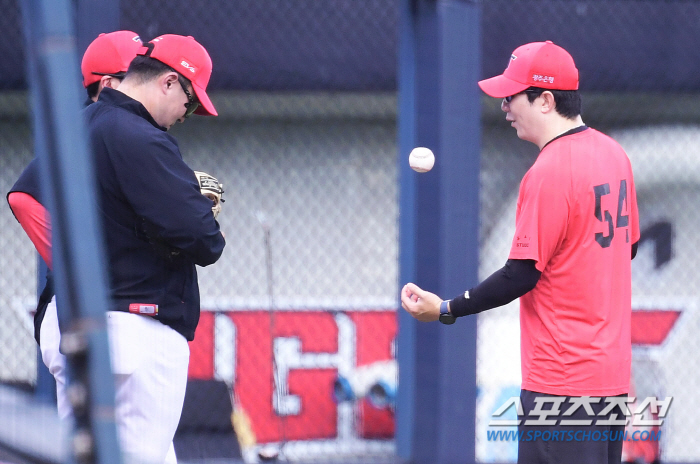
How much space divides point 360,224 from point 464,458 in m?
2.58

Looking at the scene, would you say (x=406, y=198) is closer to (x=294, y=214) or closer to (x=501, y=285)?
(x=501, y=285)

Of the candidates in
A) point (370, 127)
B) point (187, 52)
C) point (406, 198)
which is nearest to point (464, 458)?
point (406, 198)

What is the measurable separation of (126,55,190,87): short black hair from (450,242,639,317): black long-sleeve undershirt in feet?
3.70

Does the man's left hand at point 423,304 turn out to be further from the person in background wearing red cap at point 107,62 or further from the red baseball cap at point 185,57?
the person in background wearing red cap at point 107,62

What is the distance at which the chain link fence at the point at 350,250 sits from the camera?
15.0 feet

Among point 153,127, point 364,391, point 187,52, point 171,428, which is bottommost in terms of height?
point 364,391

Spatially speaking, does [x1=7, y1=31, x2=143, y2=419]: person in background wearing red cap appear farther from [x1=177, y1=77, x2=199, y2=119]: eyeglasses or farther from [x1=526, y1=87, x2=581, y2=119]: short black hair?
[x1=526, y1=87, x2=581, y2=119]: short black hair

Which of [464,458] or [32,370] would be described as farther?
[32,370]

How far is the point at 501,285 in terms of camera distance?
2074mm

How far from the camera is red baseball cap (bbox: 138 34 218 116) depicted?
2.26 m

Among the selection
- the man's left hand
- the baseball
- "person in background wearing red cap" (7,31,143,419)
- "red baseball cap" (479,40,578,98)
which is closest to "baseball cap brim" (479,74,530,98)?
"red baseball cap" (479,40,578,98)

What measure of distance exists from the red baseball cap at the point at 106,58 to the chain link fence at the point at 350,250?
1.85 meters

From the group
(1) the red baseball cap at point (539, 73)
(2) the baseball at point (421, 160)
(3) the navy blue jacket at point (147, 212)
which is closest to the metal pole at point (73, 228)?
(3) the navy blue jacket at point (147, 212)

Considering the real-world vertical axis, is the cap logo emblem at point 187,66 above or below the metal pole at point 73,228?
above
